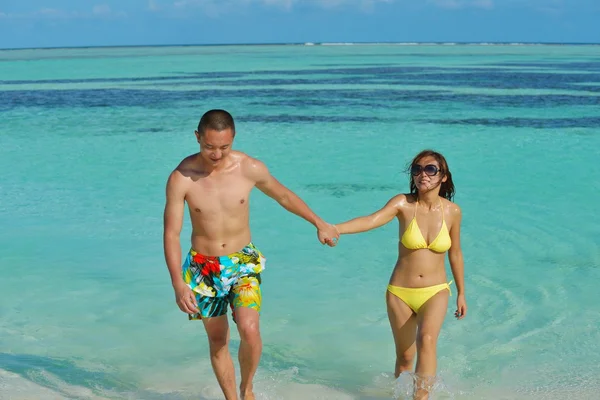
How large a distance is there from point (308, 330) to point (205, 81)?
2945 centimetres

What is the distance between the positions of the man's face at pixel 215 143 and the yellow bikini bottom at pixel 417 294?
116cm

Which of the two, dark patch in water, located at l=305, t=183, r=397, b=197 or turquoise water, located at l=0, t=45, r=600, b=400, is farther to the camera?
dark patch in water, located at l=305, t=183, r=397, b=197

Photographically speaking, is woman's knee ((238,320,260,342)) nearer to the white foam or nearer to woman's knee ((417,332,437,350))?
woman's knee ((417,332,437,350))

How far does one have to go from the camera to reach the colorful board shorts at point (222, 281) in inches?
153

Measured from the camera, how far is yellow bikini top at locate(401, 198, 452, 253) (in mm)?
4070

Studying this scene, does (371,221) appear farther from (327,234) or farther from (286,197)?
(286,197)

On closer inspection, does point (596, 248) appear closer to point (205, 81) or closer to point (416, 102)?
point (416, 102)

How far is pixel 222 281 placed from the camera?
153 inches

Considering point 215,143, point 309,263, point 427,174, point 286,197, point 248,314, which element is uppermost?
point 215,143

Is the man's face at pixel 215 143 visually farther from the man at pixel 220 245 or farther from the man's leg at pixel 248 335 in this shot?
the man's leg at pixel 248 335

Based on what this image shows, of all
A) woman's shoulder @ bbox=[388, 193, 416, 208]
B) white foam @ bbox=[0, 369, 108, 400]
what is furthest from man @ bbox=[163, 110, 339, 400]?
white foam @ bbox=[0, 369, 108, 400]

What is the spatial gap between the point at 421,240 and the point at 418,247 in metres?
0.04

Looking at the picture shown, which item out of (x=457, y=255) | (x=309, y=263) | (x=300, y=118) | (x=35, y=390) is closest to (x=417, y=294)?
(x=457, y=255)

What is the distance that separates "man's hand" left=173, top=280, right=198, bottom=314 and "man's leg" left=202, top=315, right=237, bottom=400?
26cm
